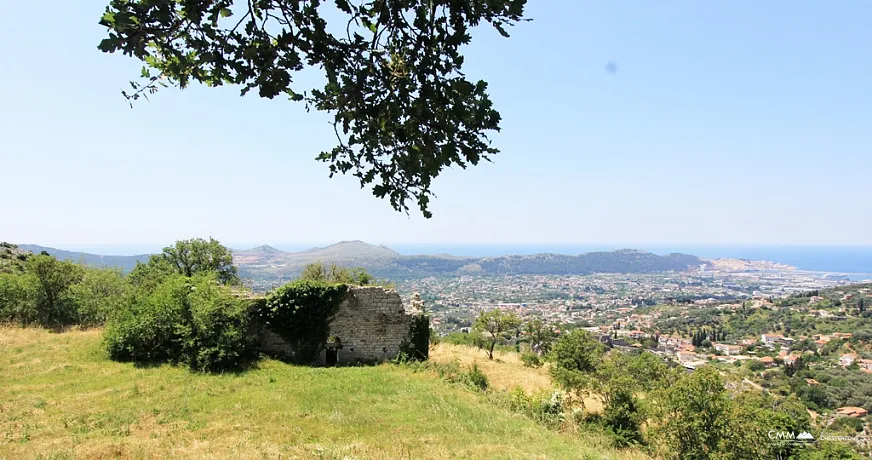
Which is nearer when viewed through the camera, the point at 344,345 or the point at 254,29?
the point at 254,29

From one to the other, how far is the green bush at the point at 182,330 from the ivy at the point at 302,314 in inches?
73.2

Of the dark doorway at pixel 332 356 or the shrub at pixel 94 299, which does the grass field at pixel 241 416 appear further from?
the shrub at pixel 94 299

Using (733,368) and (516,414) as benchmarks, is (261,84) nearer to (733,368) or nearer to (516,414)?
(516,414)

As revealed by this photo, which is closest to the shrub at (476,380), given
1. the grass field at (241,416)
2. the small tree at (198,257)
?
the grass field at (241,416)

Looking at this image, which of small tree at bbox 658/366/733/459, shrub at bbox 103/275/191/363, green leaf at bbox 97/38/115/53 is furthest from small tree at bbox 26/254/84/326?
small tree at bbox 658/366/733/459

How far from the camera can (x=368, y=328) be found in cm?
1772

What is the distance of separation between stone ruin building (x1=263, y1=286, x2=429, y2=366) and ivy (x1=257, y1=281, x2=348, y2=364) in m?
0.58

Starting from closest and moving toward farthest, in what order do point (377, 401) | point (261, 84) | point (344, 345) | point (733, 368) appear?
point (261, 84)
point (377, 401)
point (344, 345)
point (733, 368)

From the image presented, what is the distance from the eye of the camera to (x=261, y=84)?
3.23m

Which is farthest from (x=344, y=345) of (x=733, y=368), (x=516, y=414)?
(x=733, y=368)

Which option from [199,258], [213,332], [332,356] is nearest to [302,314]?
[332,356]

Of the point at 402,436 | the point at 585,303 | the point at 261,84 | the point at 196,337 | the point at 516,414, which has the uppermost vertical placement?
the point at 261,84

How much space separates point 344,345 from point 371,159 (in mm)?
15348

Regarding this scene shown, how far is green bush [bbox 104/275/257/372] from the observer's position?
13.9 meters
